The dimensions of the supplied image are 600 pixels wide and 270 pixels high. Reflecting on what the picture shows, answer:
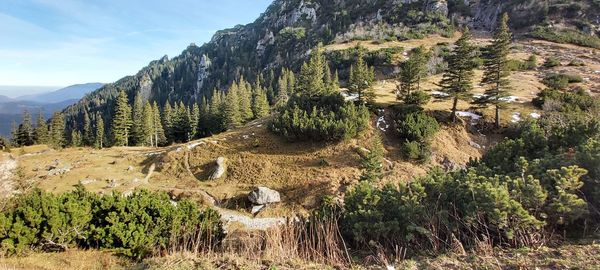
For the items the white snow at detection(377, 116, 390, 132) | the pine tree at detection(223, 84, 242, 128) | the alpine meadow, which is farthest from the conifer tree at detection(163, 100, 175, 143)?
the white snow at detection(377, 116, 390, 132)

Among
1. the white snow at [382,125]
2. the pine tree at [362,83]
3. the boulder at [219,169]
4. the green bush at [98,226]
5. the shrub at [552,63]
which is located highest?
the shrub at [552,63]

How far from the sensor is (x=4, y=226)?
898 cm

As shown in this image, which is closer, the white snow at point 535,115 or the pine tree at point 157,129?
the white snow at point 535,115

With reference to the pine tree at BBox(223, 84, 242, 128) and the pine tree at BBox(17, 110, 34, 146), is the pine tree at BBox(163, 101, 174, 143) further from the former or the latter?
the pine tree at BBox(17, 110, 34, 146)

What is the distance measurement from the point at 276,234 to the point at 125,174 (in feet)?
95.4

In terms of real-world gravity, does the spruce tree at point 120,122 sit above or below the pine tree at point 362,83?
below

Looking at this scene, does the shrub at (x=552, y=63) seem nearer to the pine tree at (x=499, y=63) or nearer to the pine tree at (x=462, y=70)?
the pine tree at (x=499, y=63)

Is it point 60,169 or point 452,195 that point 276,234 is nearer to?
point 452,195

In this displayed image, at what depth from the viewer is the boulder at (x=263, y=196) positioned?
2508 centimetres

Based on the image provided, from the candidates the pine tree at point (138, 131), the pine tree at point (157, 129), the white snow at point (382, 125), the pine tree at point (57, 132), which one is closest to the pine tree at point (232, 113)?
the pine tree at point (157, 129)

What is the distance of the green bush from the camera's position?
9.27m

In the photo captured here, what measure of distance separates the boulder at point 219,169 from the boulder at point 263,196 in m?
5.25

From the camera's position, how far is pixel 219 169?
29.6m

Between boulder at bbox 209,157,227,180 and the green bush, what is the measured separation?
18.2m
